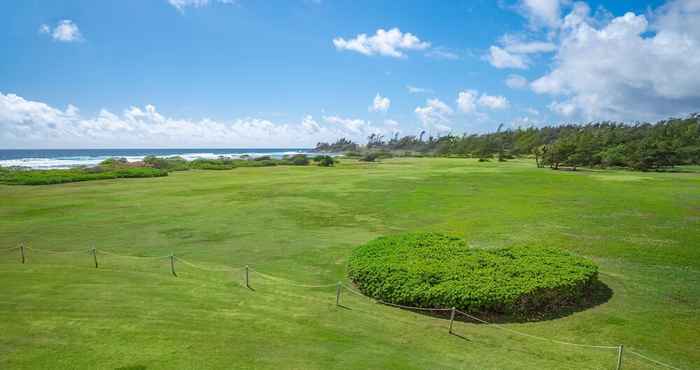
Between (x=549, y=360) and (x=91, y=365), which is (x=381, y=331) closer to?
(x=549, y=360)

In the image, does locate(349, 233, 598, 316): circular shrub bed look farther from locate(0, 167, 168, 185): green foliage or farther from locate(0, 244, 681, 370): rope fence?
locate(0, 167, 168, 185): green foliage

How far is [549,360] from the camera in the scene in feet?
29.9

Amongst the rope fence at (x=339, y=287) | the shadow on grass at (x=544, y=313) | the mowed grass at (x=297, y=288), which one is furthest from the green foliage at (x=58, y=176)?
the shadow on grass at (x=544, y=313)

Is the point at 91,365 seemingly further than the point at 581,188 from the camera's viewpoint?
No

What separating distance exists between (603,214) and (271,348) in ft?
78.0

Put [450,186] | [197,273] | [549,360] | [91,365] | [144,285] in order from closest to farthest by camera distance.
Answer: [91,365] < [549,360] < [144,285] < [197,273] < [450,186]

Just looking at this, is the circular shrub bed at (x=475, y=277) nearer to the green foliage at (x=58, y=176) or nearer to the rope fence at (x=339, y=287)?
the rope fence at (x=339, y=287)

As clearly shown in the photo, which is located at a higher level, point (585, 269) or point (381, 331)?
point (585, 269)

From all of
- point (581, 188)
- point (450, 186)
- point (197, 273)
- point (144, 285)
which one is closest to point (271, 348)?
point (144, 285)

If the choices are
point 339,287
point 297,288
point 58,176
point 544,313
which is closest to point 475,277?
point 544,313

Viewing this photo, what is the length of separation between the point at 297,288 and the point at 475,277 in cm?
630

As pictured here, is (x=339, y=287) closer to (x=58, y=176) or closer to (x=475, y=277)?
(x=475, y=277)

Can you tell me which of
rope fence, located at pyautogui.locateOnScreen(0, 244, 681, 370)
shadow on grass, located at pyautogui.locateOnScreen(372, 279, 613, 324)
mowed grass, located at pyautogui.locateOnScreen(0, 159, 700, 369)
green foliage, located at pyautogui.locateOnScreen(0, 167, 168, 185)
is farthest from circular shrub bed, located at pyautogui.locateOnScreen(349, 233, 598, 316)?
green foliage, located at pyautogui.locateOnScreen(0, 167, 168, 185)

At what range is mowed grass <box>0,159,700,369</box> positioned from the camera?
8836 millimetres
